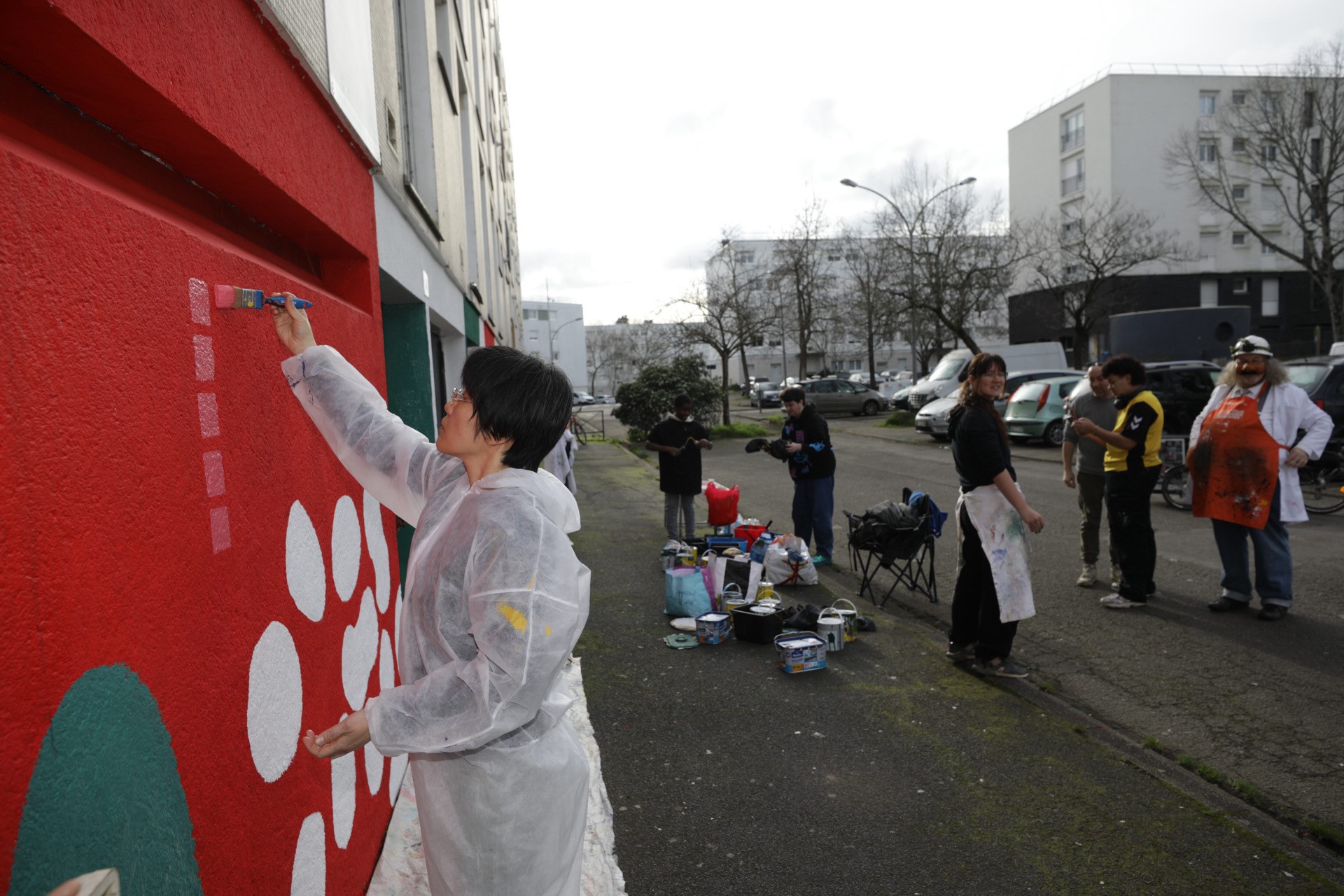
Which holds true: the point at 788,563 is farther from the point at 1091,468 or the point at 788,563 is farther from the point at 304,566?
the point at 304,566

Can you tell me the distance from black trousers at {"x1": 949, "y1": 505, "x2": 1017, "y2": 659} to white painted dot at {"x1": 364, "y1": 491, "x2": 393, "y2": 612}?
3.45 m

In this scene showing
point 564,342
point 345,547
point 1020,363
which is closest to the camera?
point 345,547

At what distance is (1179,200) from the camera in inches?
1662

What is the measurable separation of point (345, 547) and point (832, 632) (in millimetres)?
3882

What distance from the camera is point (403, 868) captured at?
10.2 feet

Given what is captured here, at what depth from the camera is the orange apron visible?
6051mm

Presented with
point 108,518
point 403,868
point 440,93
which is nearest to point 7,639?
point 108,518

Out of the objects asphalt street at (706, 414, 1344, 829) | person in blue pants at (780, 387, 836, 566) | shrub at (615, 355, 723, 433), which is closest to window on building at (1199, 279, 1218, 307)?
shrub at (615, 355, 723, 433)

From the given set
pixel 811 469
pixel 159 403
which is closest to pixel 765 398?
pixel 811 469

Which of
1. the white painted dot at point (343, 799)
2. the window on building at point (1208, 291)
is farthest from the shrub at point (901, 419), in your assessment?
the white painted dot at point (343, 799)

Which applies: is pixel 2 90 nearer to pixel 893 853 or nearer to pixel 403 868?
pixel 403 868

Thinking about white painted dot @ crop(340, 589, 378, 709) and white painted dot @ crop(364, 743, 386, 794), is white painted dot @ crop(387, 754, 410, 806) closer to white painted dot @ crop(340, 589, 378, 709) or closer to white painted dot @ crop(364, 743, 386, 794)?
white painted dot @ crop(364, 743, 386, 794)

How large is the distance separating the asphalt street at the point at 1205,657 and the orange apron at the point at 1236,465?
0.82 m

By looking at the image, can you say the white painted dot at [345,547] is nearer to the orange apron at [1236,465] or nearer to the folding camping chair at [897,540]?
the folding camping chair at [897,540]
